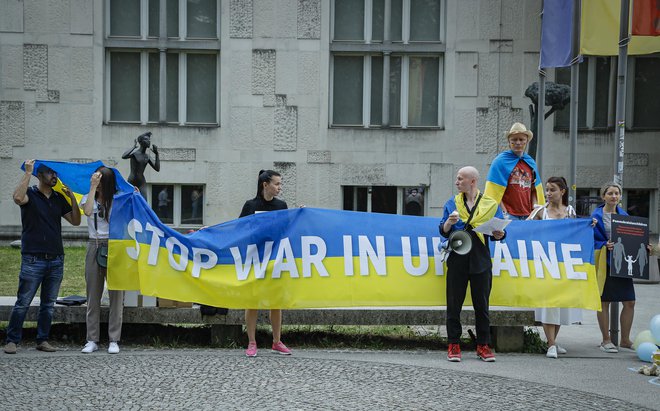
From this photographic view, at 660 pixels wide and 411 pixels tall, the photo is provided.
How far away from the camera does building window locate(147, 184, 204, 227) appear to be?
2069 cm

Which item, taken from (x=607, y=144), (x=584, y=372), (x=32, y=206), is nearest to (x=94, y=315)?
(x=32, y=206)

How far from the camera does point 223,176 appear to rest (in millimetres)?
20453

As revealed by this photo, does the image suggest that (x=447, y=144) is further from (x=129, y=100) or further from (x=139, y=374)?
(x=139, y=374)

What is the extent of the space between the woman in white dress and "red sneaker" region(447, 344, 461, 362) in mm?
1102

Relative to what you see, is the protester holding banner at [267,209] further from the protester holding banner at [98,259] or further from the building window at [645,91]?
the building window at [645,91]

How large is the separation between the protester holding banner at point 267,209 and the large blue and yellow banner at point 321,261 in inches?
5.1

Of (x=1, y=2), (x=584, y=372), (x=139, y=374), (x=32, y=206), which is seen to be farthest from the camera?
(x=1, y=2)

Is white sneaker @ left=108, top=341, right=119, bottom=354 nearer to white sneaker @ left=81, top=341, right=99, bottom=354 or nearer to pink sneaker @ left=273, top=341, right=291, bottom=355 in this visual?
white sneaker @ left=81, top=341, right=99, bottom=354

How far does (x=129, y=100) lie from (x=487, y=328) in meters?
14.1

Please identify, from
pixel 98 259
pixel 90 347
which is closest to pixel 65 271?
pixel 98 259

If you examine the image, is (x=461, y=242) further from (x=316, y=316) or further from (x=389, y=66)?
(x=389, y=66)

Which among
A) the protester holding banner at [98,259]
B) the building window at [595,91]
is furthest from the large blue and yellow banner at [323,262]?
the building window at [595,91]

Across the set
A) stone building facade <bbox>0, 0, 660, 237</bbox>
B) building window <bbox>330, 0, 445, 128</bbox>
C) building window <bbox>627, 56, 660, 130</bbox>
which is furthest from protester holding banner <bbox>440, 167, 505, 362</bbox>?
building window <bbox>627, 56, 660, 130</bbox>

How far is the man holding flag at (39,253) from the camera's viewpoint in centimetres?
884
